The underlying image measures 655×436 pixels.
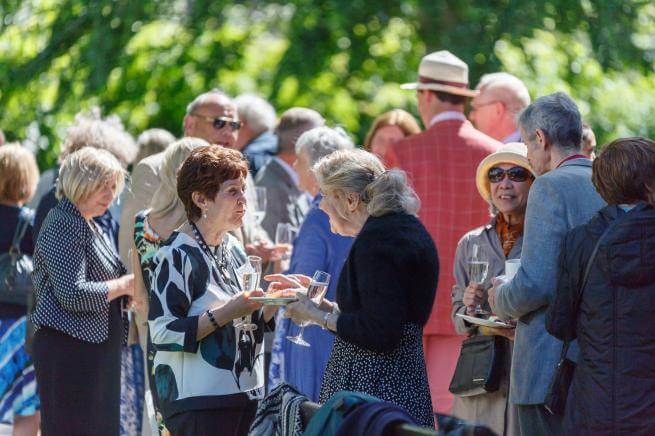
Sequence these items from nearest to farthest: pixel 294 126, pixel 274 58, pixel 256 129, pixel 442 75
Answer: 1. pixel 442 75
2. pixel 294 126
3. pixel 256 129
4. pixel 274 58

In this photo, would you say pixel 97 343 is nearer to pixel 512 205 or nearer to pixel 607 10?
pixel 512 205

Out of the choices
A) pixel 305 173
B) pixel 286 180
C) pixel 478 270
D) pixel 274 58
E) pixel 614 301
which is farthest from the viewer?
pixel 274 58

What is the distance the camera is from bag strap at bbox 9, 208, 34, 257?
296 inches

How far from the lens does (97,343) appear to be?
6262mm

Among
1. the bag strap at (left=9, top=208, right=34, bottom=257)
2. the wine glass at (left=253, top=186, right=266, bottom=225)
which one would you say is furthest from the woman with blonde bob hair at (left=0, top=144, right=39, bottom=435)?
the wine glass at (left=253, top=186, right=266, bottom=225)

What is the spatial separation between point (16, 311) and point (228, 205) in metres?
3.27

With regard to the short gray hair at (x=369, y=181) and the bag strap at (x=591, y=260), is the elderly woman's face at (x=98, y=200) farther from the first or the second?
the bag strap at (x=591, y=260)

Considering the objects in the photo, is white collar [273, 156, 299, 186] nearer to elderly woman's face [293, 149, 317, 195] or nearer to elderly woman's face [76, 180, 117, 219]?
elderly woman's face [293, 149, 317, 195]

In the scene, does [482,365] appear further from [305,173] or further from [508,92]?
[508,92]

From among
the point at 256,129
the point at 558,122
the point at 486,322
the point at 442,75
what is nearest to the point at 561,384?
the point at 486,322

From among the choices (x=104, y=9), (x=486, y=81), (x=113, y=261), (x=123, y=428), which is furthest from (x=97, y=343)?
(x=104, y=9)

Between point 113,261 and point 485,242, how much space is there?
1.91 metres

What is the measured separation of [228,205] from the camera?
500 cm

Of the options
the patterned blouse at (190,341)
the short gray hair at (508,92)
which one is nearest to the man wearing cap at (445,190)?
the short gray hair at (508,92)
